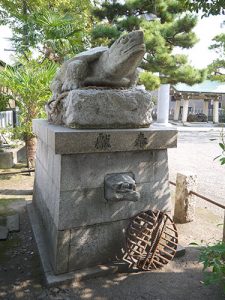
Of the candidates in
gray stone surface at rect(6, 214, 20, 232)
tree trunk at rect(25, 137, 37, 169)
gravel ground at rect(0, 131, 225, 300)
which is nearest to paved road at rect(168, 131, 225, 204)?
gravel ground at rect(0, 131, 225, 300)

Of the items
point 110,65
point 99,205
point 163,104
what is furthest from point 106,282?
point 163,104

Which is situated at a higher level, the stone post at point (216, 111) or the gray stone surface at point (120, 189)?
the stone post at point (216, 111)

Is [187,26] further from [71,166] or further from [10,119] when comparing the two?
[71,166]

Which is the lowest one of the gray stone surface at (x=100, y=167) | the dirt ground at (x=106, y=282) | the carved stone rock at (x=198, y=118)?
the dirt ground at (x=106, y=282)

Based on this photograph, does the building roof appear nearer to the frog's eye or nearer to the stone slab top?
the stone slab top

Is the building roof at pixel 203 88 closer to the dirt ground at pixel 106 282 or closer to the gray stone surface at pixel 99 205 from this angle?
the gray stone surface at pixel 99 205

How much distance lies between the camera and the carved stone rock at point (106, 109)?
10.4 feet

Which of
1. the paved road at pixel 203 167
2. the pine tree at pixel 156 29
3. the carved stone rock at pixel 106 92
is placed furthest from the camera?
the pine tree at pixel 156 29

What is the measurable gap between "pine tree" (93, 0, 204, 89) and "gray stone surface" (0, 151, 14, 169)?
7.04 meters

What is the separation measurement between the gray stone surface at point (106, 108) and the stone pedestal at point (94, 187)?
17 centimetres

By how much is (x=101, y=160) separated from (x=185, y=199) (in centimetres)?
221

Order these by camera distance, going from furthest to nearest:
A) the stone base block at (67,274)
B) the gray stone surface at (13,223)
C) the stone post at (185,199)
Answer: the stone post at (185,199), the gray stone surface at (13,223), the stone base block at (67,274)

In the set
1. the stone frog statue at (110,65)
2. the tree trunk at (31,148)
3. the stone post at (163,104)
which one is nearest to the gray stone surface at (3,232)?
the stone frog statue at (110,65)

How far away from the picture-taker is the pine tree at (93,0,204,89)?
12539 mm
